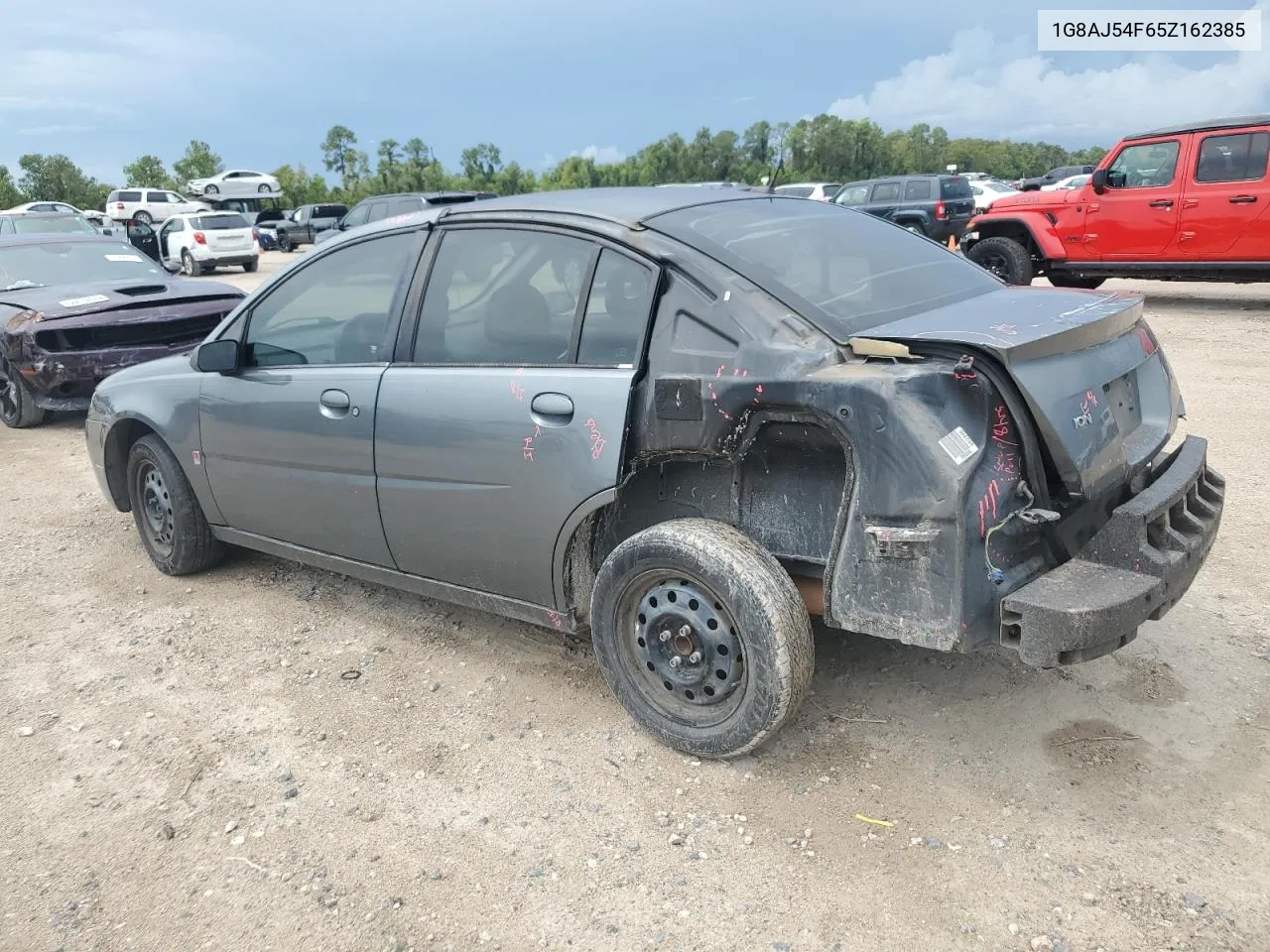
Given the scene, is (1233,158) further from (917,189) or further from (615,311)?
(615,311)

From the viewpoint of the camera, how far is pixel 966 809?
2.85 m

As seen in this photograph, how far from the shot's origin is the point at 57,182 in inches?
2333

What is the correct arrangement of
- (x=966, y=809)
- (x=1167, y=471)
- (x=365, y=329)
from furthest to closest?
(x=365, y=329), (x=1167, y=471), (x=966, y=809)

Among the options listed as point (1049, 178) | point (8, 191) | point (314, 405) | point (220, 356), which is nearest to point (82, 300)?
point (220, 356)

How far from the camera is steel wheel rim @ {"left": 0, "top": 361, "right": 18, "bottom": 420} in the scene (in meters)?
8.34

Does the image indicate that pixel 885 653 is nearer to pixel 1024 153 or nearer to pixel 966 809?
pixel 966 809

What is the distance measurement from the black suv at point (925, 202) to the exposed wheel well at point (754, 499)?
16.4 metres

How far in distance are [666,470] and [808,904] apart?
53.2 inches

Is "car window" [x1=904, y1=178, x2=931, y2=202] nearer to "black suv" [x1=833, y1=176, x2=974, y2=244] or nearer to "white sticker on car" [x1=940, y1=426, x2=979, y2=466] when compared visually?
"black suv" [x1=833, y1=176, x2=974, y2=244]

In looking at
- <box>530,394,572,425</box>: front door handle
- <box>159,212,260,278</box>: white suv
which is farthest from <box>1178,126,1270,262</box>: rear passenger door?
<box>159,212,260,278</box>: white suv

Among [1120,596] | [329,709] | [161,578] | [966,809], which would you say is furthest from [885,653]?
[161,578]

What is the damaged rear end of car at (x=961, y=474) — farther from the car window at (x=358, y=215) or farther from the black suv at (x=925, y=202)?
the car window at (x=358, y=215)

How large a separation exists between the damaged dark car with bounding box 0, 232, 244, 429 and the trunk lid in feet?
21.4

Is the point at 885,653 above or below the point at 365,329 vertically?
below
